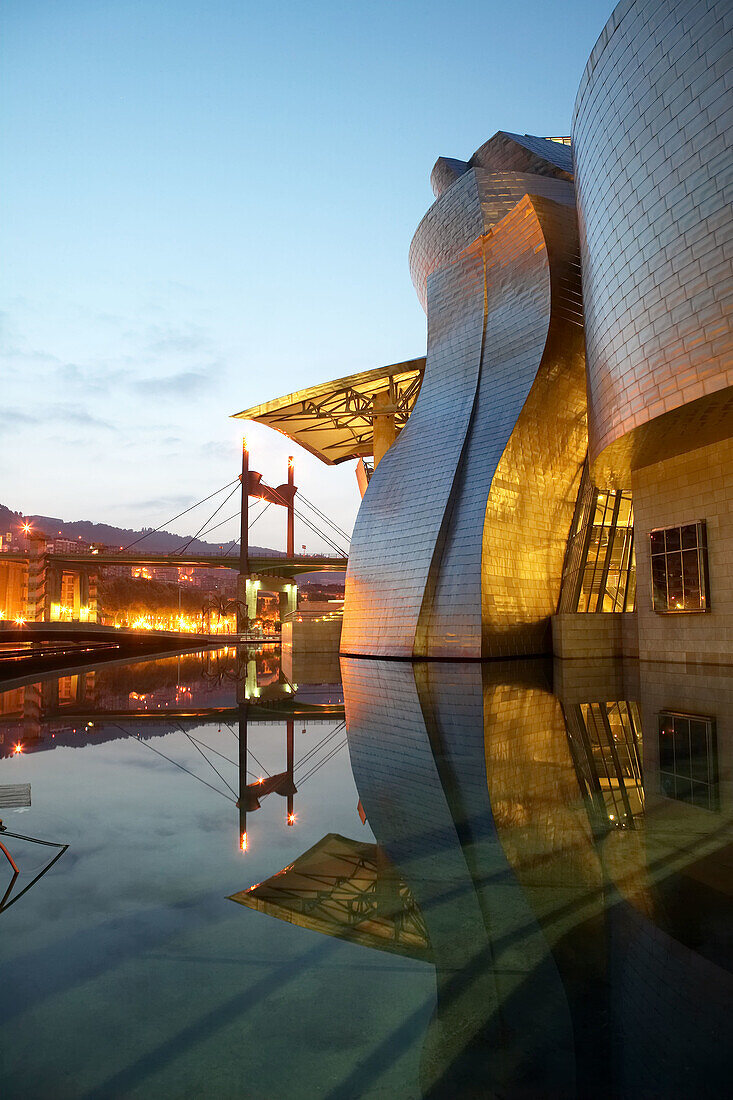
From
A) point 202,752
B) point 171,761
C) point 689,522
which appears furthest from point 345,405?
point 171,761

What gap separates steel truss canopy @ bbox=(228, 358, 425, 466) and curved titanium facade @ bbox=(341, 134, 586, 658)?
4.36 m

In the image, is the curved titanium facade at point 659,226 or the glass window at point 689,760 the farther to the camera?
the curved titanium facade at point 659,226

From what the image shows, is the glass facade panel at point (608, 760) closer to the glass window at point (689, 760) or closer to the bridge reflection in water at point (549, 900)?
the bridge reflection in water at point (549, 900)

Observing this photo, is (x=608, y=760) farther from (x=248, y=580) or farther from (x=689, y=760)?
(x=248, y=580)

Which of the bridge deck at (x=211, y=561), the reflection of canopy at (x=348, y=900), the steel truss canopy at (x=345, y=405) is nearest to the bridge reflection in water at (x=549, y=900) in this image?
the reflection of canopy at (x=348, y=900)

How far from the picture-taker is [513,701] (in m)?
9.06

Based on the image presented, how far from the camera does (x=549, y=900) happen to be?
8.66 feet

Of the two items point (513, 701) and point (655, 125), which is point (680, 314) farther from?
point (513, 701)

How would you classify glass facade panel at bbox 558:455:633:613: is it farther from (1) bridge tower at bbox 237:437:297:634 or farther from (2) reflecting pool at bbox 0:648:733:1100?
(1) bridge tower at bbox 237:437:297:634

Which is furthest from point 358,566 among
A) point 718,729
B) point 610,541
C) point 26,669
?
point 718,729

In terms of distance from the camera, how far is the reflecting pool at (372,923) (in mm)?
1650

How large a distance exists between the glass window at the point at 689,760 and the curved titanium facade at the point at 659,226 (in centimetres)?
557

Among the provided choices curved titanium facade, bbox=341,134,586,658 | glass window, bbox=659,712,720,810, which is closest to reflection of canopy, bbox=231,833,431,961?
glass window, bbox=659,712,720,810

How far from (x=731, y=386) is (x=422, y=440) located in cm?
969
